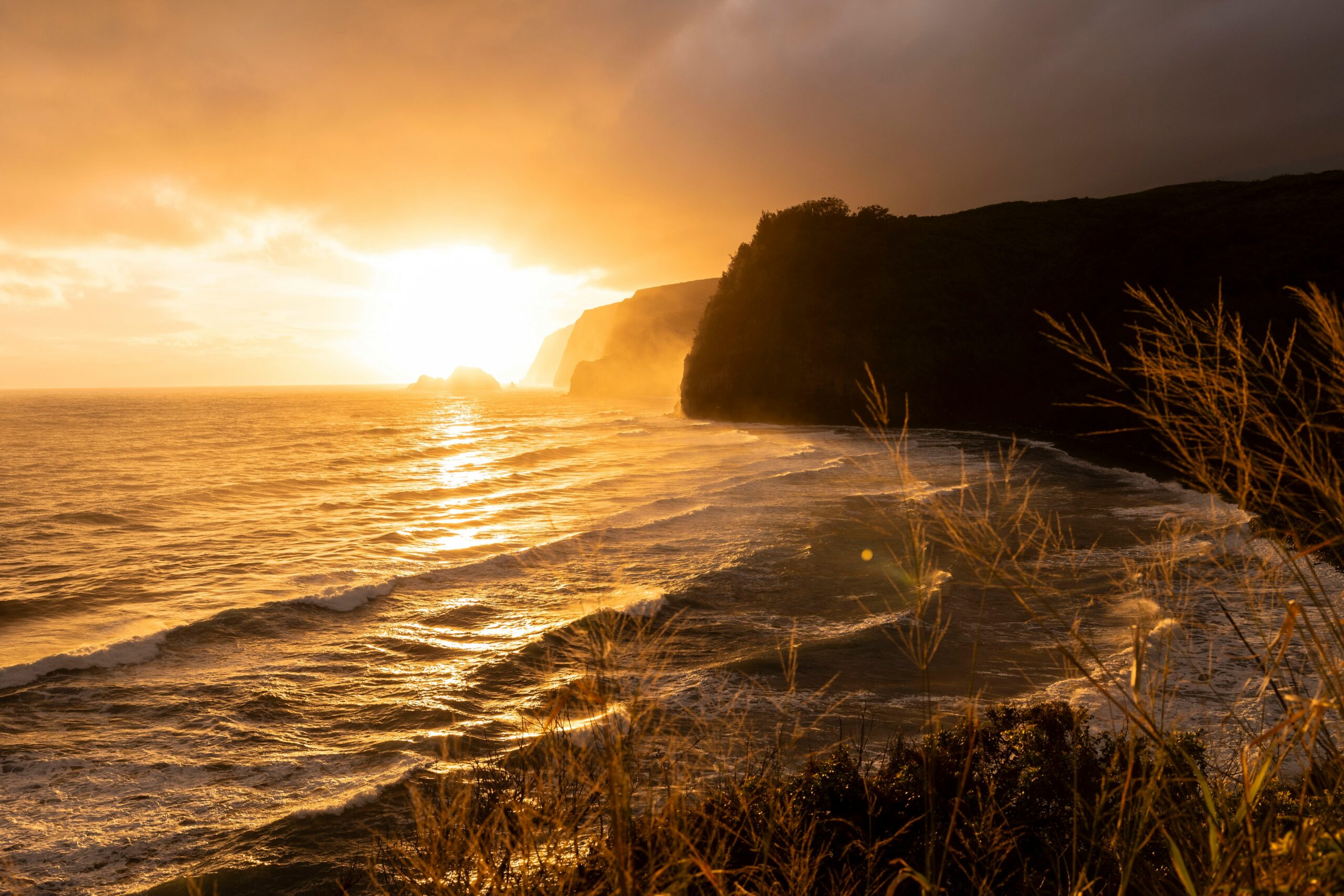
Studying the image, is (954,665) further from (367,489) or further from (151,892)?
(367,489)

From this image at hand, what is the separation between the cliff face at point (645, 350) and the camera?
140 metres

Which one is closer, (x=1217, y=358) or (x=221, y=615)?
(x=1217, y=358)

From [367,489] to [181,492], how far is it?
6080mm

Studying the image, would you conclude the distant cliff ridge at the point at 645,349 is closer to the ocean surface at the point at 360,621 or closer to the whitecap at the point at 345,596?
the ocean surface at the point at 360,621

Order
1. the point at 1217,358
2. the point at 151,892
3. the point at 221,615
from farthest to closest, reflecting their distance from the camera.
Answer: the point at 221,615
the point at 151,892
the point at 1217,358

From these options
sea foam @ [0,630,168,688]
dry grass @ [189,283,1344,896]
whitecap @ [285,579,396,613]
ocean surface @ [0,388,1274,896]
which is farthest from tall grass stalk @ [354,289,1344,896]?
sea foam @ [0,630,168,688]

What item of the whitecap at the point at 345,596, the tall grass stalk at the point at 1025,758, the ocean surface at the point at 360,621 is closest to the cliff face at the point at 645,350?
A: the ocean surface at the point at 360,621

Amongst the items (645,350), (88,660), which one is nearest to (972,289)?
(88,660)

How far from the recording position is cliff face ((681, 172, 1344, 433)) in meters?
38.3

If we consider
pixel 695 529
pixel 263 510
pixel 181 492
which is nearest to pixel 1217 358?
pixel 695 529

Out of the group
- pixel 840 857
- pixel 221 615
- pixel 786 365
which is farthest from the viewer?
pixel 786 365

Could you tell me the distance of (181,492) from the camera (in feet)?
80.6

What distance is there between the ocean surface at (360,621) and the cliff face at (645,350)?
107 metres

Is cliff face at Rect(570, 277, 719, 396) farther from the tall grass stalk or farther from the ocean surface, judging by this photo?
the tall grass stalk
